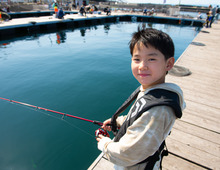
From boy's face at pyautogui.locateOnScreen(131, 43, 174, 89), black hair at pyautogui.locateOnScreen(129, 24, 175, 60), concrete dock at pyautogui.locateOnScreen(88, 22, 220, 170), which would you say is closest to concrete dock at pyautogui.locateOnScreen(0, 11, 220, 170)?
concrete dock at pyautogui.locateOnScreen(88, 22, 220, 170)

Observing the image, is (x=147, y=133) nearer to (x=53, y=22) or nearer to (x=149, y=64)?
(x=149, y=64)

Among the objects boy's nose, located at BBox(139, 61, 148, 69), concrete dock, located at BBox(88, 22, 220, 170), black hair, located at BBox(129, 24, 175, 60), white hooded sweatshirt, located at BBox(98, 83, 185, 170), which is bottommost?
concrete dock, located at BBox(88, 22, 220, 170)

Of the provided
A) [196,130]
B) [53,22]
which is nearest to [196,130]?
[196,130]

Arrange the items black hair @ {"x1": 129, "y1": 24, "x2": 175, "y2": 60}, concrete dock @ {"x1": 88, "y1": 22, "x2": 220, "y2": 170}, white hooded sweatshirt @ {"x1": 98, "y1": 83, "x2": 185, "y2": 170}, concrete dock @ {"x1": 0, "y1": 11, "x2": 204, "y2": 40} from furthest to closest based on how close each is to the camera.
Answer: concrete dock @ {"x1": 0, "y1": 11, "x2": 204, "y2": 40}
concrete dock @ {"x1": 88, "y1": 22, "x2": 220, "y2": 170}
black hair @ {"x1": 129, "y1": 24, "x2": 175, "y2": 60}
white hooded sweatshirt @ {"x1": 98, "y1": 83, "x2": 185, "y2": 170}

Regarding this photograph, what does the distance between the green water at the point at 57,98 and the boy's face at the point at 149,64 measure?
116 inches

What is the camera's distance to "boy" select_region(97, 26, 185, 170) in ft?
3.00

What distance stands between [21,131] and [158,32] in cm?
451

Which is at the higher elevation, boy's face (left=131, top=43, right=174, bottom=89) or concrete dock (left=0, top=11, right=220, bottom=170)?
boy's face (left=131, top=43, right=174, bottom=89)

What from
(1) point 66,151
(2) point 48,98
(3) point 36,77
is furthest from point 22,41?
(1) point 66,151

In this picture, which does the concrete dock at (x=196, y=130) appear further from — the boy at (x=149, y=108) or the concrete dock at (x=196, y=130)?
the boy at (x=149, y=108)

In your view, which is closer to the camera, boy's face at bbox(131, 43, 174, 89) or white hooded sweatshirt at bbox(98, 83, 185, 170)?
white hooded sweatshirt at bbox(98, 83, 185, 170)

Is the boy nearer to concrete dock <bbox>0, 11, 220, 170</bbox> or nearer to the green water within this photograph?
concrete dock <bbox>0, 11, 220, 170</bbox>

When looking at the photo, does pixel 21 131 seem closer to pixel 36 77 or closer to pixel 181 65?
pixel 36 77

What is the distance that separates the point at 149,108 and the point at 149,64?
322 mm
